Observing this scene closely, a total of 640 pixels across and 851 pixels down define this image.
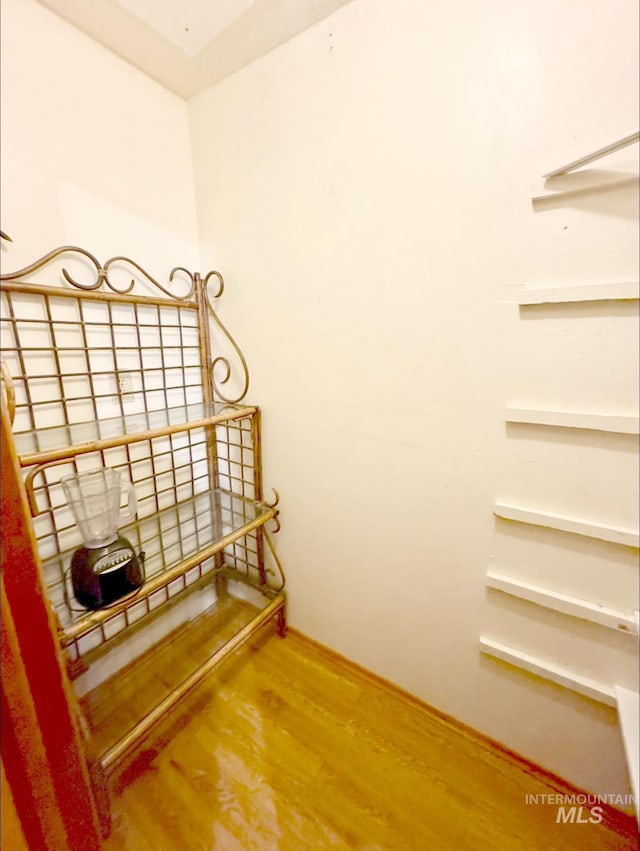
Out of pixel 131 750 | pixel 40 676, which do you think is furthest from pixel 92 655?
pixel 40 676

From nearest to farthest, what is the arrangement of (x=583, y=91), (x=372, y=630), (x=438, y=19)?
(x=583, y=91) < (x=438, y=19) < (x=372, y=630)

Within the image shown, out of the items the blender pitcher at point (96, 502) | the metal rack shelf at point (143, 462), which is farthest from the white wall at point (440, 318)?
the blender pitcher at point (96, 502)

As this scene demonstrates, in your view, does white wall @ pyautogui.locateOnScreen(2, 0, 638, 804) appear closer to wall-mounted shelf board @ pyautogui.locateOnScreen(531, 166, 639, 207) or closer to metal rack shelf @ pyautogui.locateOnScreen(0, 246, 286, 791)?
wall-mounted shelf board @ pyautogui.locateOnScreen(531, 166, 639, 207)

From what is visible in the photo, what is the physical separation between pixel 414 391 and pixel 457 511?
1.28 feet

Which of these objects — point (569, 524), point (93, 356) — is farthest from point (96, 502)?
point (569, 524)

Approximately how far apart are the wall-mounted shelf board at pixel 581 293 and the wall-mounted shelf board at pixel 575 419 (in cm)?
26

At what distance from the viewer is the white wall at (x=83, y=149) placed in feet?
2.77

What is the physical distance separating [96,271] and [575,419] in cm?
143

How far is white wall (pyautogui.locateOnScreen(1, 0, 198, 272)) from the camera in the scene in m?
0.85

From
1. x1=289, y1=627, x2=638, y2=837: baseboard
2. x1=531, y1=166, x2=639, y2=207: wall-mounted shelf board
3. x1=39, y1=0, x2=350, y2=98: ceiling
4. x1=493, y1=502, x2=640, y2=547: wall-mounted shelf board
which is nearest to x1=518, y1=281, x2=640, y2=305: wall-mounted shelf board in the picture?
x1=531, y1=166, x2=639, y2=207: wall-mounted shelf board

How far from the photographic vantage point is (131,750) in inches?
37.4

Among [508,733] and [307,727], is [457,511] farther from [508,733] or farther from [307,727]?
[307,727]

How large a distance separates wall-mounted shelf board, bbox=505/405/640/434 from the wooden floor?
1098 millimetres

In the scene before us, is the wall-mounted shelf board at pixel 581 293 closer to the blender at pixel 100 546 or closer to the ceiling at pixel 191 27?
the ceiling at pixel 191 27
